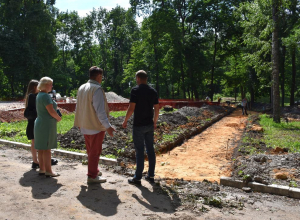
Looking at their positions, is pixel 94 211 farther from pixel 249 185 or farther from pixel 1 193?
pixel 249 185

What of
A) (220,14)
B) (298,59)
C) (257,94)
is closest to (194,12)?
(220,14)

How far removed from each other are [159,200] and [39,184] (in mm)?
2178

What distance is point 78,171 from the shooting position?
233 inches

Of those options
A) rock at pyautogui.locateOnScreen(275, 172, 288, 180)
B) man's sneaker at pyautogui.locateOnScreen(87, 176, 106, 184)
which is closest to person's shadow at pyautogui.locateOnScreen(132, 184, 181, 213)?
man's sneaker at pyautogui.locateOnScreen(87, 176, 106, 184)

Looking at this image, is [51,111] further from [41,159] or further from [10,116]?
[10,116]

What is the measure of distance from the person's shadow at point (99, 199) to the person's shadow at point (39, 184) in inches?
19.7

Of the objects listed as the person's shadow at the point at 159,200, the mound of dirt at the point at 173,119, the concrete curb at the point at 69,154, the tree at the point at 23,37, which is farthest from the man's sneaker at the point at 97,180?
the tree at the point at 23,37

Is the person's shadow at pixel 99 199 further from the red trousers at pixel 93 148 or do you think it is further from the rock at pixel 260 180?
the rock at pixel 260 180

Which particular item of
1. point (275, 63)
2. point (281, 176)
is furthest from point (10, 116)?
point (275, 63)

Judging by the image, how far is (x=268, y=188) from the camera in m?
4.92

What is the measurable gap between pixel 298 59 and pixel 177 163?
4930 cm

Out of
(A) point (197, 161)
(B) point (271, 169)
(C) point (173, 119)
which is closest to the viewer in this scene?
(B) point (271, 169)

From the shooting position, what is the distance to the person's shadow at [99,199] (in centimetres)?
395

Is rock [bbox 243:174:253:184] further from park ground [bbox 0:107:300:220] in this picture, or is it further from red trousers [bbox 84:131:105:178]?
red trousers [bbox 84:131:105:178]
